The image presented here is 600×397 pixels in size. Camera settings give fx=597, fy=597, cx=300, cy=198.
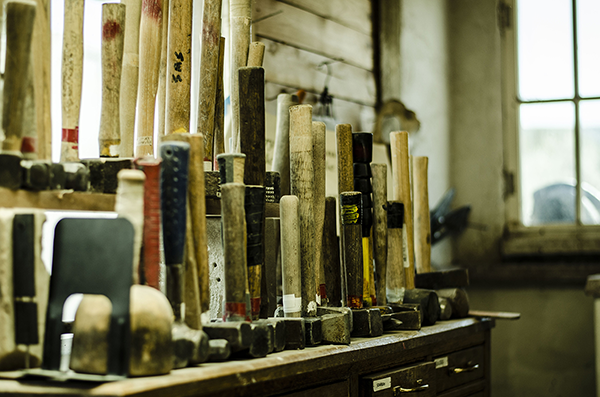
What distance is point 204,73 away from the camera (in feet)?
4.31

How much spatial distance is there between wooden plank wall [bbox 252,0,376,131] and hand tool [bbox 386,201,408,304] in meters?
0.72

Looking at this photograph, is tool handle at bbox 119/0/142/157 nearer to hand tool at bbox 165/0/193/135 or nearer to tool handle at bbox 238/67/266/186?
hand tool at bbox 165/0/193/135

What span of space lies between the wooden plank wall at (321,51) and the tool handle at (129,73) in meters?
0.87

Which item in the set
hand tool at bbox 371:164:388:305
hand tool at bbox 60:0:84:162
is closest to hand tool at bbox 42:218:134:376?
hand tool at bbox 60:0:84:162

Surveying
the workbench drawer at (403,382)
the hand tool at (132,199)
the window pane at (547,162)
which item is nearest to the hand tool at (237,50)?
the hand tool at (132,199)

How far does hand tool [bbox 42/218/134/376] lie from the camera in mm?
847

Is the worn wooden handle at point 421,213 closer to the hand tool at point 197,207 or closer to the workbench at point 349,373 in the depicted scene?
the workbench at point 349,373

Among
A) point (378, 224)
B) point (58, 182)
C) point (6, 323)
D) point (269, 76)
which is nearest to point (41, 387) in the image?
point (6, 323)

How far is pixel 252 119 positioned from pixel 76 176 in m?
0.38

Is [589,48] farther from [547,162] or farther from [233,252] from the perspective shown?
[233,252]

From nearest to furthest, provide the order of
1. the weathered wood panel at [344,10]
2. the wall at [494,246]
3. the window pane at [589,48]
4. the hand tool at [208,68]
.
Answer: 1. the hand tool at [208,68]
2. the weathered wood panel at [344,10]
3. the wall at [494,246]
4. the window pane at [589,48]

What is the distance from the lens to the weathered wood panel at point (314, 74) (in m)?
2.13

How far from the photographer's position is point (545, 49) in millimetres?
3273

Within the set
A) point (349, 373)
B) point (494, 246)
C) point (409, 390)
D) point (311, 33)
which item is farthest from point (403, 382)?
point (494, 246)
